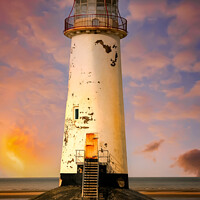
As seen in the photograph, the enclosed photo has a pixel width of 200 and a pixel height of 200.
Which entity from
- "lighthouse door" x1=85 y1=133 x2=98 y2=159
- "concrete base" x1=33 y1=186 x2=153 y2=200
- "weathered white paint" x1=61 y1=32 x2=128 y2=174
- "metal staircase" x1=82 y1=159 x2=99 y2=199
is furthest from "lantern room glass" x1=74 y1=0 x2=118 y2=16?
"concrete base" x1=33 y1=186 x2=153 y2=200

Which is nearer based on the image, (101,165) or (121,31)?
(101,165)

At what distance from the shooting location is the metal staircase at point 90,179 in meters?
22.3

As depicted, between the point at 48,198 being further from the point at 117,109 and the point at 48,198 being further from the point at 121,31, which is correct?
the point at 121,31

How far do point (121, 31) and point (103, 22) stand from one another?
1232mm

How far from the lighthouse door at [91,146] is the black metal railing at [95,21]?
659 cm

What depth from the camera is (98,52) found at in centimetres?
2578

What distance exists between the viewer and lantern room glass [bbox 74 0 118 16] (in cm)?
2641

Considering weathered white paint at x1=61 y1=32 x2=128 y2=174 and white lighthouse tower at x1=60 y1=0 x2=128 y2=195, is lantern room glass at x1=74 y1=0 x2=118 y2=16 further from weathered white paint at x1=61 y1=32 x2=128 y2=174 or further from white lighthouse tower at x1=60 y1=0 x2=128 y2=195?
weathered white paint at x1=61 y1=32 x2=128 y2=174

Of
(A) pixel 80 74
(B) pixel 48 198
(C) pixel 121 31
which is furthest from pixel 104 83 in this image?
(B) pixel 48 198

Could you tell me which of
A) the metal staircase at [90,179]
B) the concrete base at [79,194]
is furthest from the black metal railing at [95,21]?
the concrete base at [79,194]

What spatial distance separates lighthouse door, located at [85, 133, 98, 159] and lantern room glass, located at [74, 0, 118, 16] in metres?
7.56

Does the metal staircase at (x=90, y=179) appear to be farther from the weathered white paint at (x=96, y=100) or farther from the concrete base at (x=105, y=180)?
the weathered white paint at (x=96, y=100)

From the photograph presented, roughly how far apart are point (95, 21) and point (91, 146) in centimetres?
752

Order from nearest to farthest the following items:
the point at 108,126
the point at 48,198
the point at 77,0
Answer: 1. the point at 48,198
2. the point at 108,126
3. the point at 77,0
